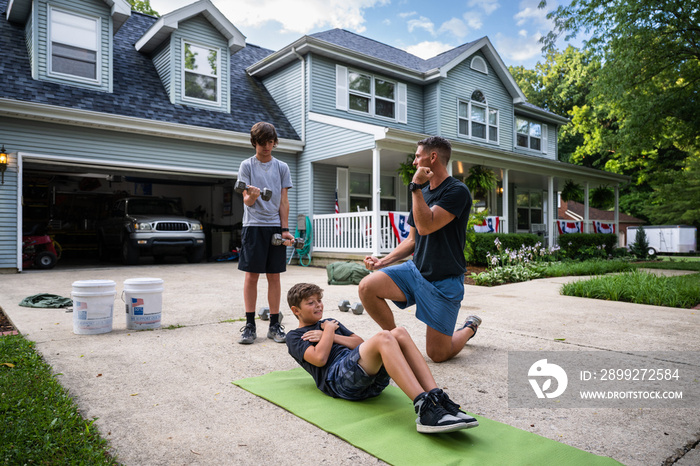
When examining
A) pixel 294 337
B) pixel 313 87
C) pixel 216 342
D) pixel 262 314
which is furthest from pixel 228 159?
pixel 294 337

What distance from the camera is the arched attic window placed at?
53.4ft

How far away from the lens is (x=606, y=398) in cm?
254

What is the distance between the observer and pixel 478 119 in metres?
16.5

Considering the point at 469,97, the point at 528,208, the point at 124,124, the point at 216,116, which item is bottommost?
the point at 528,208

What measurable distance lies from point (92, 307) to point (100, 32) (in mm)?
9259

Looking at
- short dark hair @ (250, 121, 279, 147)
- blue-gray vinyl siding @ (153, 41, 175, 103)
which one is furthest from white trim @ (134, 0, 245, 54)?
short dark hair @ (250, 121, 279, 147)

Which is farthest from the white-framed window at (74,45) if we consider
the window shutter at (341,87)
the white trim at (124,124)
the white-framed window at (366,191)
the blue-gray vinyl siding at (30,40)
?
the white-framed window at (366,191)

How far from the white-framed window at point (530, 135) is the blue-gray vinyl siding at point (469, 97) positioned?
3.35 ft

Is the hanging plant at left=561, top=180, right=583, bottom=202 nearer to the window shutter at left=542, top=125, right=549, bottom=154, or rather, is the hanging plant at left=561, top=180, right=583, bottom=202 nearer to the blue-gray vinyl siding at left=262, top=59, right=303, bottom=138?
the window shutter at left=542, top=125, right=549, bottom=154

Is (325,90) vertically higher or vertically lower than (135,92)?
higher

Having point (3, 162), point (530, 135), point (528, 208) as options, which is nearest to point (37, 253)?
point (3, 162)

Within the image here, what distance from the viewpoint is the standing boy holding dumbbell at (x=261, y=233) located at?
377 cm

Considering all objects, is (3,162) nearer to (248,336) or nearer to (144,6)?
(248,336)

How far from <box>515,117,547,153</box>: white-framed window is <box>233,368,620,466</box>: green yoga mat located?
57.5ft
